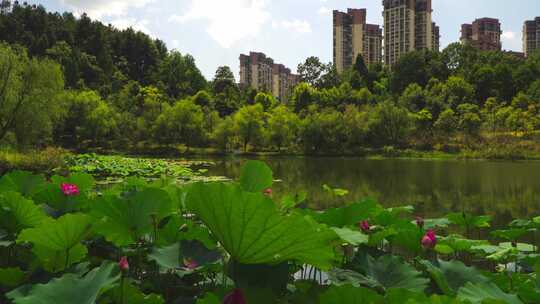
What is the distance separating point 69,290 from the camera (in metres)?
0.80

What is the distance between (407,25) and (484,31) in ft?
60.3

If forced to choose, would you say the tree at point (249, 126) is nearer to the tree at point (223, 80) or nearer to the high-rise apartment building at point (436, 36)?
the tree at point (223, 80)

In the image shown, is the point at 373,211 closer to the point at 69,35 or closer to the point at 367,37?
the point at 69,35

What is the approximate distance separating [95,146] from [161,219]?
1588 inches

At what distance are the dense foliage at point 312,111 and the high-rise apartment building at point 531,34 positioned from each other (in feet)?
122

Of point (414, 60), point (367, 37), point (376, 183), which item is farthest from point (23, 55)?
point (367, 37)

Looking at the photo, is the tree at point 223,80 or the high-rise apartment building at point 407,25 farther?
the high-rise apartment building at point 407,25

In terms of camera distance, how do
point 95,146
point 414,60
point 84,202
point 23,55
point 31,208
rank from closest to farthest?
point 31,208, point 84,202, point 23,55, point 95,146, point 414,60

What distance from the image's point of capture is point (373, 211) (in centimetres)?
174

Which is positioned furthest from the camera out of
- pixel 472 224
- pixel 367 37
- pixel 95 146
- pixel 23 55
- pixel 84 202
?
pixel 367 37

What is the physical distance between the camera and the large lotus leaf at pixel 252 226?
28.0 inches

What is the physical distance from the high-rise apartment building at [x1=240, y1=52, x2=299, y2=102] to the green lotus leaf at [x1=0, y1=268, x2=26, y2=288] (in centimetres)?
9463

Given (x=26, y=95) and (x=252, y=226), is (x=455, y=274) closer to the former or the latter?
(x=252, y=226)

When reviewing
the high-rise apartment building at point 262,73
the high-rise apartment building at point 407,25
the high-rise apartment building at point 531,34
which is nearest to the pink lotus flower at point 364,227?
the high-rise apartment building at point 407,25
